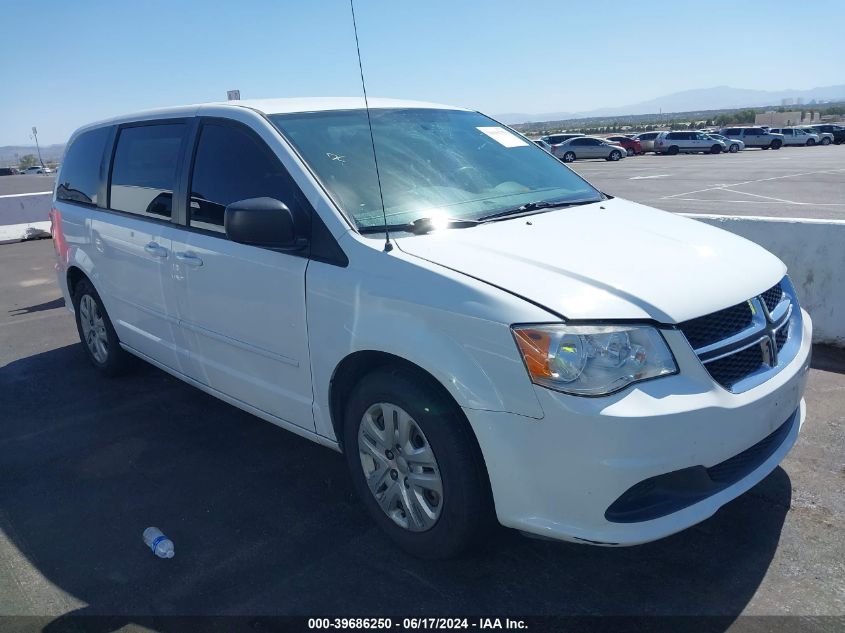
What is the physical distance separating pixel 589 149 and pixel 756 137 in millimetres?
14681

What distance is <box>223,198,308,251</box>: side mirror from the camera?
3055 millimetres

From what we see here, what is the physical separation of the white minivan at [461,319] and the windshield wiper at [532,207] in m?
0.02

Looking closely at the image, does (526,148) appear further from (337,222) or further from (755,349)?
(755,349)

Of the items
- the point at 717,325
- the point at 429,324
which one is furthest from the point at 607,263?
the point at 429,324

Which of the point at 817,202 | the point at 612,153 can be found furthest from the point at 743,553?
the point at 612,153

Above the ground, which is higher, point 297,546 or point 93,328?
point 93,328

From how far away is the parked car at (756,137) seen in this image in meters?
48.5

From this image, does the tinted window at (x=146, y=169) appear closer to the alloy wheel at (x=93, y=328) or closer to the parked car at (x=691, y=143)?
the alloy wheel at (x=93, y=328)

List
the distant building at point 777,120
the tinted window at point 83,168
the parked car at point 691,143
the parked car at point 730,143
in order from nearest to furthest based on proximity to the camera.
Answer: the tinted window at point 83,168
the parked car at point 691,143
the parked car at point 730,143
the distant building at point 777,120

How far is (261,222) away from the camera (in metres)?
3.05

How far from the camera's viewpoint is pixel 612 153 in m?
41.7

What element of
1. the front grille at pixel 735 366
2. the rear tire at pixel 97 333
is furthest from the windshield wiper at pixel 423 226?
the rear tire at pixel 97 333

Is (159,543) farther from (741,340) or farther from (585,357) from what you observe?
(741,340)

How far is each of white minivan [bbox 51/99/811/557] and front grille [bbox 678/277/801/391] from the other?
0.01 m
